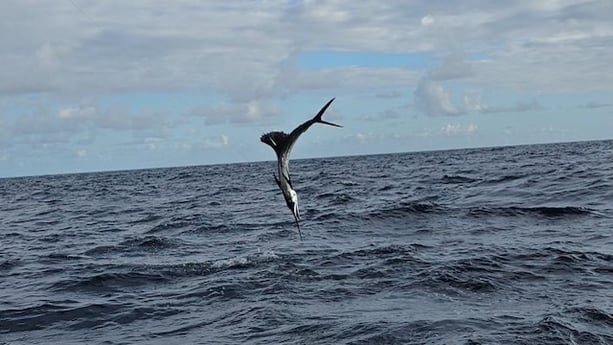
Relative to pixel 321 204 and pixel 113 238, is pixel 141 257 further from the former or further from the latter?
pixel 321 204

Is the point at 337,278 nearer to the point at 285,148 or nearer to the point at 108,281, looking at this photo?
the point at 108,281

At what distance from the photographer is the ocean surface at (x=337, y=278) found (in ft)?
36.3

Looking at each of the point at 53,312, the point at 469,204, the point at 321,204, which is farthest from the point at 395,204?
the point at 53,312

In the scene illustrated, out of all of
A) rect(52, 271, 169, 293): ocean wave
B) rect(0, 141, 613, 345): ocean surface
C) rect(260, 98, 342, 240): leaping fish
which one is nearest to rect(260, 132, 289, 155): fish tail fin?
rect(260, 98, 342, 240): leaping fish

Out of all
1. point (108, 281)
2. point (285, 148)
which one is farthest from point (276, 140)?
point (108, 281)

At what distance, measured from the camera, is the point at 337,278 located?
14742mm

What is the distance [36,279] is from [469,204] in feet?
56.6

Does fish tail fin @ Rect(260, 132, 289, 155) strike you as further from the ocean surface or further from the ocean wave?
the ocean wave

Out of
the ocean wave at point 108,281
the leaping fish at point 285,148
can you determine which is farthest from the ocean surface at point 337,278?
the leaping fish at point 285,148

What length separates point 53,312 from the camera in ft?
44.8

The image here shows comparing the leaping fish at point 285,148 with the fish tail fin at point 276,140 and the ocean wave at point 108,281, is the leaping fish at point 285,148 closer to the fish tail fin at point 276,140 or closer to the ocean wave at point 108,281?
the fish tail fin at point 276,140

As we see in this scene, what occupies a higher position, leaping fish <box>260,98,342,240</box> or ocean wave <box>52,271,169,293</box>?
leaping fish <box>260,98,342,240</box>

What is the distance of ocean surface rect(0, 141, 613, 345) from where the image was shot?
11055mm

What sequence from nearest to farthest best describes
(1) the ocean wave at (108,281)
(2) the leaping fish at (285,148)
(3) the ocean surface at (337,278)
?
1. (2) the leaping fish at (285,148)
2. (3) the ocean surface at (337,278)
3. (1) the ocean wave at (108,281)
